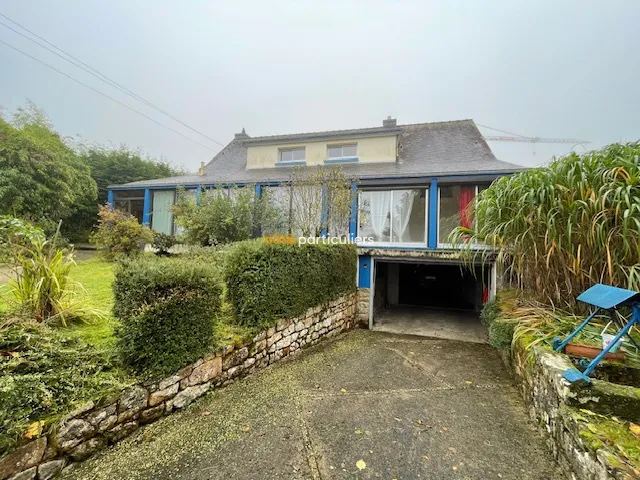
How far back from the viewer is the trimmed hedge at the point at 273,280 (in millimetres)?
3928

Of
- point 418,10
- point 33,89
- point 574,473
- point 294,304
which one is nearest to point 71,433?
Result: point 294,304

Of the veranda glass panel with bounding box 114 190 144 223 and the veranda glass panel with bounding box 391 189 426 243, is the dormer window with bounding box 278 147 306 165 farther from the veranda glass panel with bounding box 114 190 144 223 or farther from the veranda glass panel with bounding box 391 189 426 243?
the veranda glass panel with bounding box 114 190 144 223

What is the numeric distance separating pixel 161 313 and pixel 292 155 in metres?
10.3

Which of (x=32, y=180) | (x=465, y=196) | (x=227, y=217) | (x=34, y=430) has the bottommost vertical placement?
(x=34, y=430)

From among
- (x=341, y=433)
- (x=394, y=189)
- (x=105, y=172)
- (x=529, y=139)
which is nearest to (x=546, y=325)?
(x=341, y=433)

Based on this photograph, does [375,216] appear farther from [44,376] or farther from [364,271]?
[44,376]

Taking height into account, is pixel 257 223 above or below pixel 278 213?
below

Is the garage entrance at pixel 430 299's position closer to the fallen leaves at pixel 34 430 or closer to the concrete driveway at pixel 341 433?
the concrete driveway at pixel 341 433

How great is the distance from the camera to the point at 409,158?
34.7 feet

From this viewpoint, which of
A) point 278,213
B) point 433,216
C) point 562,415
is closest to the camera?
point 562,415

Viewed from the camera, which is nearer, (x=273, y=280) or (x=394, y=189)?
(x=273, y=280)

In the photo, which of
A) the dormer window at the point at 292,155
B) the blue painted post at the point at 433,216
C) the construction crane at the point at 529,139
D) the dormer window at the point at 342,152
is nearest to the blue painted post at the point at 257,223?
the dormer window at the point at 292,155

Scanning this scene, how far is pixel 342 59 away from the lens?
16.5 m

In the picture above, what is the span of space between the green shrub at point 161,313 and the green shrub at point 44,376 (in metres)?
0.27
